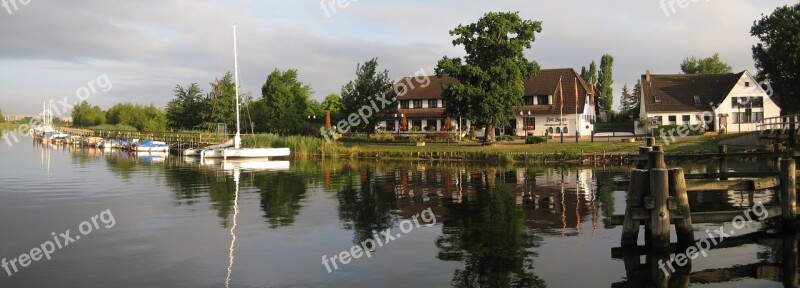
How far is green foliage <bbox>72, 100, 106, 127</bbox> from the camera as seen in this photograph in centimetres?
16375

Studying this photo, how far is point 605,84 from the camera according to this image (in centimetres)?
11706

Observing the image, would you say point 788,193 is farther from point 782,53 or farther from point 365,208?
point 782,53

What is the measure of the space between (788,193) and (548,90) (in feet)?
205

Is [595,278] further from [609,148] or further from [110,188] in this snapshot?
[609,148]

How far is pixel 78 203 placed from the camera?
1126 inches

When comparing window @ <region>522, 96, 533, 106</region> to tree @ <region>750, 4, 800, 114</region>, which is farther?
window @ <region>522, 96, 533, 106</region>

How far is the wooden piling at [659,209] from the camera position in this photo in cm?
1595

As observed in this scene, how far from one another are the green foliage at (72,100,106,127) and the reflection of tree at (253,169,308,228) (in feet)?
444

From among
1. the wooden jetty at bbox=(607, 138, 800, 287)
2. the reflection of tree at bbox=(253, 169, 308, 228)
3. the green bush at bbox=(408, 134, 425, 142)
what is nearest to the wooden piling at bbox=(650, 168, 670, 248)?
Result: the wooden jetty at bbox=(607, 138, 800, 287)

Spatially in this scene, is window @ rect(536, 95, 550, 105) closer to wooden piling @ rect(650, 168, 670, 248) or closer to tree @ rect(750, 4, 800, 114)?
tree @ rect(750, 4, 800, 114)

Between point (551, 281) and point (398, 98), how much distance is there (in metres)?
73.2

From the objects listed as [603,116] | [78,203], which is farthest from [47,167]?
[603,116]

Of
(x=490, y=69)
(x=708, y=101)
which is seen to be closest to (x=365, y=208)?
(x=490, y=69)

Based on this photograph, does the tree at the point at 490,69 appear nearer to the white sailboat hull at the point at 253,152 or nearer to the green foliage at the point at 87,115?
the white sailboat hull at the point at 253,152
